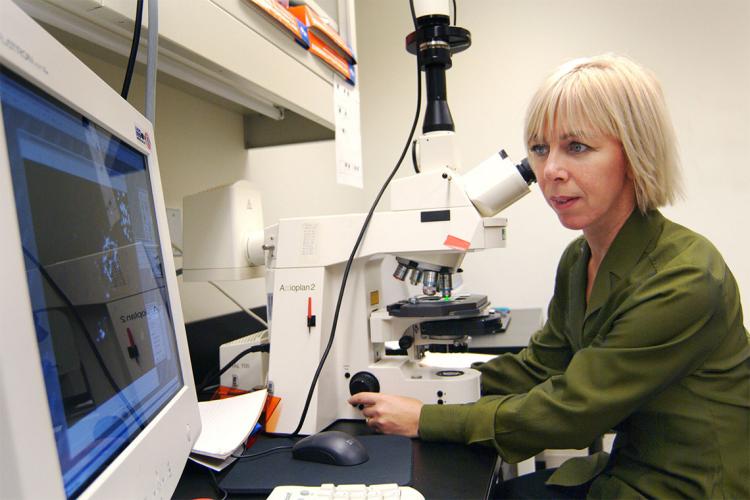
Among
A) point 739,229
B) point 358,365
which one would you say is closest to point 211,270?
point 358,365

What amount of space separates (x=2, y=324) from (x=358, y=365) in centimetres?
77

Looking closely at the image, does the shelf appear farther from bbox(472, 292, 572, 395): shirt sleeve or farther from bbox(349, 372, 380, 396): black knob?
bbox(472, 292, 572, 395): shirt sleeve

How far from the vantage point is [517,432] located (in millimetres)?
784

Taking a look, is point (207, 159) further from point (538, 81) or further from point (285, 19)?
point (538, 81)

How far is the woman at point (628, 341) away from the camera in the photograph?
741 millimetres

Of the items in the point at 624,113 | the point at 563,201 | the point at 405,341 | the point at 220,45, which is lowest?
the point at 405,341

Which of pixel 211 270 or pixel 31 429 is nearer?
pixel 31 429

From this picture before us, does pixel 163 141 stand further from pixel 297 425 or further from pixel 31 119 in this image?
pixel 31 119

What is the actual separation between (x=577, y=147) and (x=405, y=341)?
0.44 meters

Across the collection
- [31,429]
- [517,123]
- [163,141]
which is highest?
[517,123]

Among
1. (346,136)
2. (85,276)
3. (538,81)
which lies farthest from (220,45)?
(538,81)

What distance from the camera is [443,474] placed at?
721 mm

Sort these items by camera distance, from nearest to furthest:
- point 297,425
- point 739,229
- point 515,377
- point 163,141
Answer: point 297,425, point 515,377, point 163,141, point 739,229

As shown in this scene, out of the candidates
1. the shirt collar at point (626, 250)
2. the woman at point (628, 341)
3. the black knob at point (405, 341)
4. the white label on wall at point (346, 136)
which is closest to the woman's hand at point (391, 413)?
the woman at point (628, 341)
